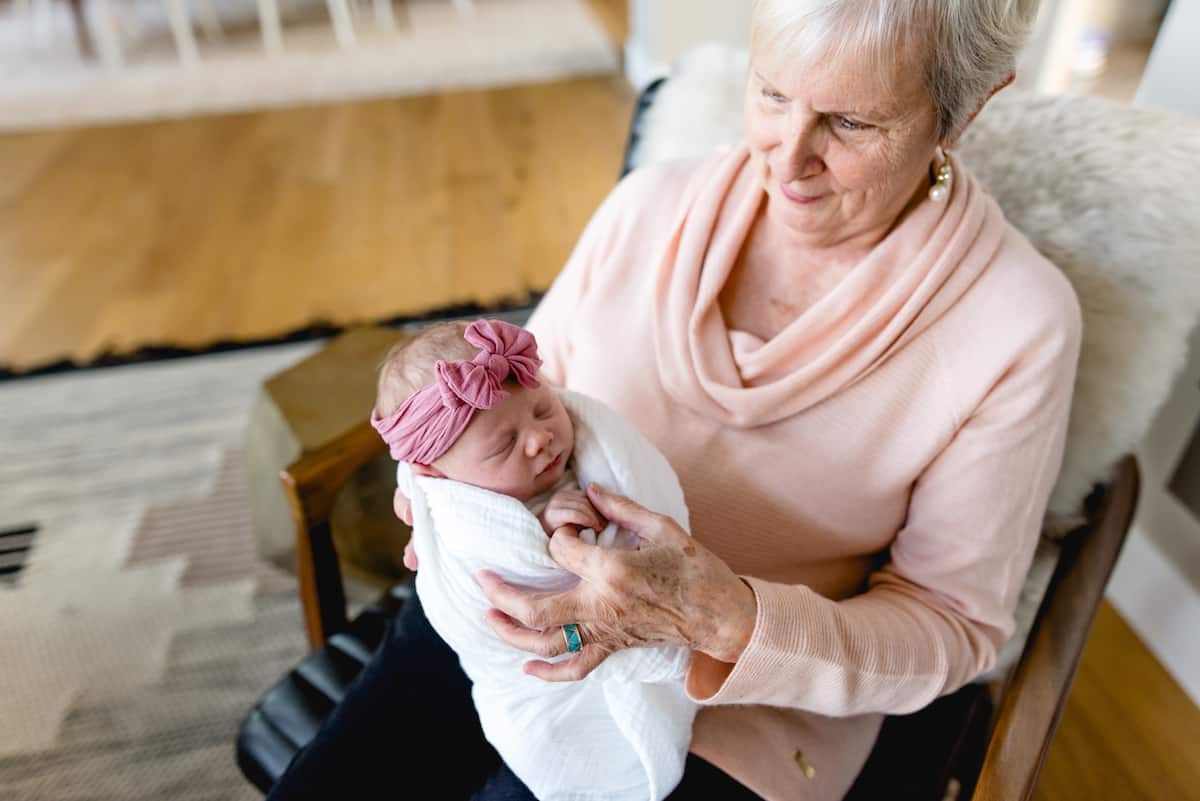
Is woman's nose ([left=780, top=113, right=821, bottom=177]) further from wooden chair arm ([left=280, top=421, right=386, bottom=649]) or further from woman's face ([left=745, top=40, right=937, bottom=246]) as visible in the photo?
wooden chair arm ([left=280, top=421, right=386, bottom=649])

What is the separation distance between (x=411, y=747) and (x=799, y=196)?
724 millimetres

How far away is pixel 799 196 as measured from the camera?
835 millimetres

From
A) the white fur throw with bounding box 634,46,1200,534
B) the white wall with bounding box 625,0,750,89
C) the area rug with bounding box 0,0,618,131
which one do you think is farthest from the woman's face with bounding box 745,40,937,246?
the area rug with bounding box 0,0,618,131

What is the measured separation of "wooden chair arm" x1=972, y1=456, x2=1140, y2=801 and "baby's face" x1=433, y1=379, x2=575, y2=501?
1.53 feet

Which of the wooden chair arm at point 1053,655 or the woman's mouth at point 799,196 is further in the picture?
the woman's mouth at point 799,196

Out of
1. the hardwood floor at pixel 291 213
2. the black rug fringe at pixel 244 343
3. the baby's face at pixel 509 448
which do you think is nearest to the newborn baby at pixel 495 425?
the baby's face at pixel 509 448

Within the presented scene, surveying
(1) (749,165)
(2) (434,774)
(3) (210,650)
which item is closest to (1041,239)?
(1) (749,165)

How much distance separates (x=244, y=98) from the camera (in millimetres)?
4398

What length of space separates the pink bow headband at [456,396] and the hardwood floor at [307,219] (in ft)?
4.05

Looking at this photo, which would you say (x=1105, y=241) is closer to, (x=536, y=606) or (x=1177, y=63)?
(x=1177, y=63)

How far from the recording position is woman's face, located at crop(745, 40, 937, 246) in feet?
2.39

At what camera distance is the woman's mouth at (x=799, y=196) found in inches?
32.8

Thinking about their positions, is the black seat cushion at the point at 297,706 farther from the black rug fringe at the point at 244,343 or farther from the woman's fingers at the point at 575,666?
the black rug fringe at the point at 244,343

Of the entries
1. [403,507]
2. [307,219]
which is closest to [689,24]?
[307,219]
